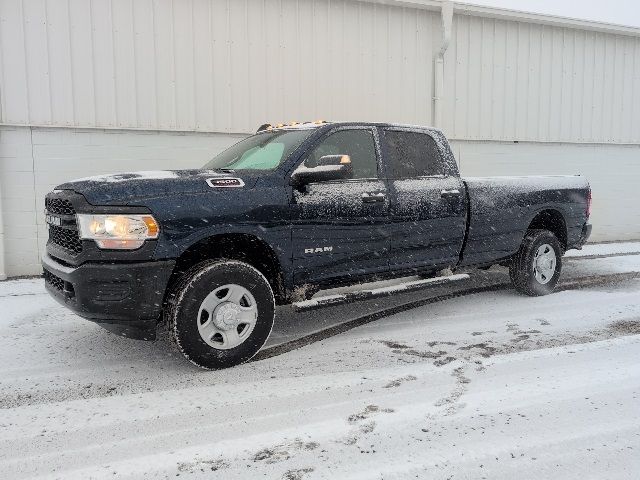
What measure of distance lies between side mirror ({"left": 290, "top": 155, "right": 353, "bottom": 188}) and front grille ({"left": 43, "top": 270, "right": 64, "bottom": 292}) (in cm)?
189

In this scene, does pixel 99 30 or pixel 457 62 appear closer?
pixel 99 30

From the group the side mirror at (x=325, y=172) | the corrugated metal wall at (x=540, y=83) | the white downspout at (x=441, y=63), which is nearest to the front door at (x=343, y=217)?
the side mirror at (x=325, y=172)

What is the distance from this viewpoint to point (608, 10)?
224 ft

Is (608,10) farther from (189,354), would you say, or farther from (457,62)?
(189,354)

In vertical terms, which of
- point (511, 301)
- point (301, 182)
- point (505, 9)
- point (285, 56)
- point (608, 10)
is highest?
point (608, 10)

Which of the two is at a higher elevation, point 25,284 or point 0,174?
point 0,174

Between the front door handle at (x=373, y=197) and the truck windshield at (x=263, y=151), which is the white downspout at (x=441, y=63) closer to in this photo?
the truck windshield at (x=263, y=151)

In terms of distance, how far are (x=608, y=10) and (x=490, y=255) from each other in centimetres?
7692

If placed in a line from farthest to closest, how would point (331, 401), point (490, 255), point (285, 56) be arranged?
point (285, 56), point (490, 255), point (331, 401)

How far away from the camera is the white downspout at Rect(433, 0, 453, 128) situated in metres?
9.90

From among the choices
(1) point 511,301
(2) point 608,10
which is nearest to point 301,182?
(1) point 511,301

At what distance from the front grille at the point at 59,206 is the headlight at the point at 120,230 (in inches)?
9.0

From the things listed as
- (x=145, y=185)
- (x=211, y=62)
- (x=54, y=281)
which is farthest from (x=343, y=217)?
(x=211, y=62)

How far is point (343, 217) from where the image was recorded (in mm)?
4625
